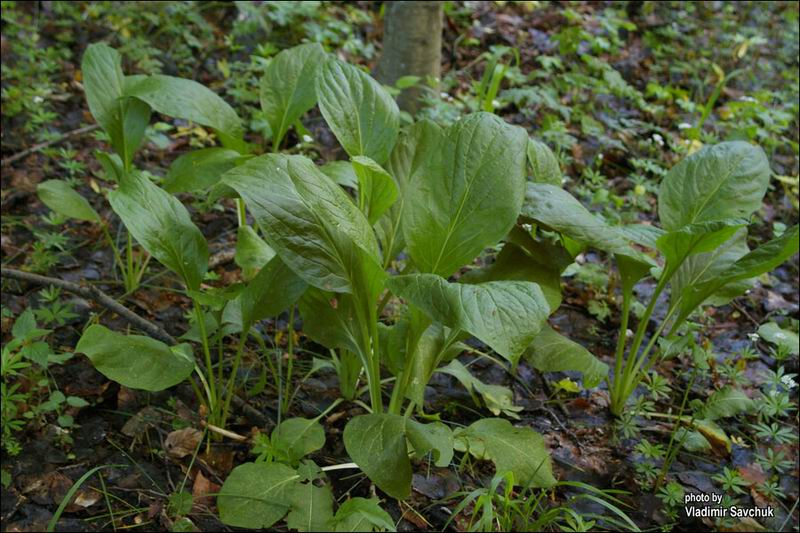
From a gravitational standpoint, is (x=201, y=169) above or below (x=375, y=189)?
below

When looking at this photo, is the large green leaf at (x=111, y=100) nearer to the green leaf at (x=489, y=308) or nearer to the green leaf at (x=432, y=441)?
the green leaf at (x=489, y=308)

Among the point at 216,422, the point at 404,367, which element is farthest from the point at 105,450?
the point at 404,367

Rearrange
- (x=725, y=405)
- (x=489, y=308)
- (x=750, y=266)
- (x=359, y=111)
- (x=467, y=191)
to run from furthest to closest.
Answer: (x=725, y=405)
(x=359, y=111)
(x=750, y=266)
(x=467, y=191)
(x=489, y=308)

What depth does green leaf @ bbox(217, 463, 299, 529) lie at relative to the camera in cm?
173

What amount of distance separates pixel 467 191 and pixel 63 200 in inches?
67.8

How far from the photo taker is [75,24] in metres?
4.57

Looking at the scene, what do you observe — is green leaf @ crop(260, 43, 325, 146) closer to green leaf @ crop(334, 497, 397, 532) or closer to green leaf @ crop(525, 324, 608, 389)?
green leaf @ crop(525, 324, 608, 389)

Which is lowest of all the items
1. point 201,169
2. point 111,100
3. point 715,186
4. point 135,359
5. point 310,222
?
point 135,359

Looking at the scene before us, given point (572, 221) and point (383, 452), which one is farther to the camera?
point (572, 221)

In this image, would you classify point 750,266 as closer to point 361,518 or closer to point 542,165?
point 542,165

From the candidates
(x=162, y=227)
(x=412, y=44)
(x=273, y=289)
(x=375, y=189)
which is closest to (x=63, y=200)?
(x=162, y=227)

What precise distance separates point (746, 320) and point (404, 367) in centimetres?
188

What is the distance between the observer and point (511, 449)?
1966 millimetres

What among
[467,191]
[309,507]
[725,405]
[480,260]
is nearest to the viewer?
[309,507]
